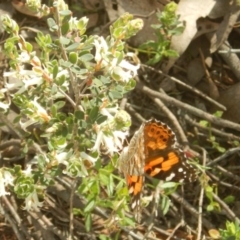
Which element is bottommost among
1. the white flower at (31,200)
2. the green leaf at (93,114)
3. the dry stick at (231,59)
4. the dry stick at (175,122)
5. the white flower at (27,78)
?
the dry stick at (175,122)

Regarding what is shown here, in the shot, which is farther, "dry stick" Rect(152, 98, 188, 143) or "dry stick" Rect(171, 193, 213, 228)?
"dry stick" Rect(152, 98, 188, 143)

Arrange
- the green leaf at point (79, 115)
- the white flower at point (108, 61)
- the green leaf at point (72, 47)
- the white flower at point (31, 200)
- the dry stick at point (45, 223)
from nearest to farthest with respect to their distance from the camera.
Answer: the white flower at point (108, 61) < the green leaf at point (72, 47) < the green leaf at point (79, 115) < the white flower at point (31, 200) < the dry stick at point (45, 223)

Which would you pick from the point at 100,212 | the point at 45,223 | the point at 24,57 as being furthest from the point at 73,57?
the point at 45,223

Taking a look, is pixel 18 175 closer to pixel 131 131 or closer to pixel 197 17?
pixel 131 131

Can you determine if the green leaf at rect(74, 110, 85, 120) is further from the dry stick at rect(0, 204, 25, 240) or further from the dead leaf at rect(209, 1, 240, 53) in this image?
the dead leaf at rect(209, 1, 240, 53)

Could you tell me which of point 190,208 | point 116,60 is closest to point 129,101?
point 190,208

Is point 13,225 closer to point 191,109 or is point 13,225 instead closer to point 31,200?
point 31,200

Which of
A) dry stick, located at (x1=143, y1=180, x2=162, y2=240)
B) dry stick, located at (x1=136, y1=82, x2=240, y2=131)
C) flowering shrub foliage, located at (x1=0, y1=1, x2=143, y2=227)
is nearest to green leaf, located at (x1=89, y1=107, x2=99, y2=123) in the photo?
flowering shrub foliage, located at (x1=0, y1=1, x2=143, y2=227)

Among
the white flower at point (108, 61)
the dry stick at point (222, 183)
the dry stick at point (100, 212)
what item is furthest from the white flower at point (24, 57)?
the dry stick at point (222, 183)

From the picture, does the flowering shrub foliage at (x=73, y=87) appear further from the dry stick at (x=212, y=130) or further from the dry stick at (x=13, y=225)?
the dry stick at (x=212, y=130)
